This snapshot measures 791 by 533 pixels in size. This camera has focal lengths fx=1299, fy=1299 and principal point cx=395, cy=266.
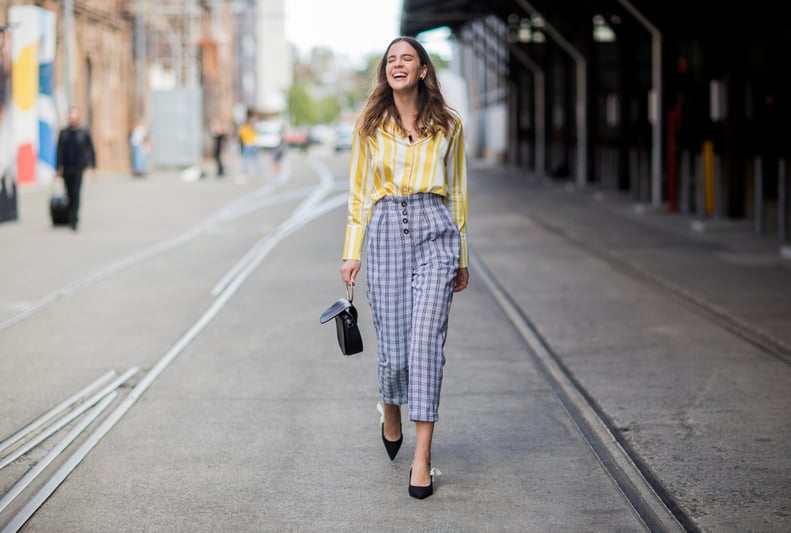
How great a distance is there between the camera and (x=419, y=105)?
526 cm

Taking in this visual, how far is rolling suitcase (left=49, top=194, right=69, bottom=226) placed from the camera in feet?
60.9

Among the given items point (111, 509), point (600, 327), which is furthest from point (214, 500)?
point (600, 327)

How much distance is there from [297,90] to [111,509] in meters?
136

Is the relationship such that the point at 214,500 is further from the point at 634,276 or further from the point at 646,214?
the point at 646,214

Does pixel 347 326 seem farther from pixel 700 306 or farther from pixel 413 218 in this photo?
pixel 700 306

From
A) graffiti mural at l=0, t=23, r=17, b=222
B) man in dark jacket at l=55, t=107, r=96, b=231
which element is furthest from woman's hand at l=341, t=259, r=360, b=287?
man in dark jacket at l=55, t=107, r=96, b=231

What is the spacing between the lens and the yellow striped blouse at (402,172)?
17.0ft

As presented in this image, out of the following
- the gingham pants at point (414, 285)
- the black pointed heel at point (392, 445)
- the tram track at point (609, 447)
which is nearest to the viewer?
the tram track at point (609, 447)

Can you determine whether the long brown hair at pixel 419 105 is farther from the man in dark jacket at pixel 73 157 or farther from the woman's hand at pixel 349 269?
the man in dark jacket at pixel 73 157

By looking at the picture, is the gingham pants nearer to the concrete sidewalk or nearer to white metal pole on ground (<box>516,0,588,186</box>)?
the concrete sidewalk

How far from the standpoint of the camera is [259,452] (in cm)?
588

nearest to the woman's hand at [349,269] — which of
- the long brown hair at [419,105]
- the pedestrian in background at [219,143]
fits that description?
the long brown hair at [419,105]

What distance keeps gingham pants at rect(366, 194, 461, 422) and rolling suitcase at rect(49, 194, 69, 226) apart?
14.1 meters

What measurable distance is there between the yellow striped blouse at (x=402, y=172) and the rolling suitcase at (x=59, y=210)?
14.0m
